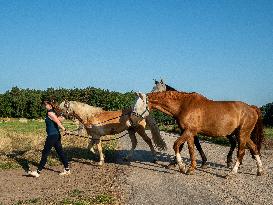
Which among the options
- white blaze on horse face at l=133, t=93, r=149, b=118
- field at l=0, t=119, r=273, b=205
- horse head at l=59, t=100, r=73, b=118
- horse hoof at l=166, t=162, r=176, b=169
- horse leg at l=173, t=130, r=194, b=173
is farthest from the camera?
horse head at l=59, t=100, r=73, b=118

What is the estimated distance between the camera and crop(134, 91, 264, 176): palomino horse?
484 inches

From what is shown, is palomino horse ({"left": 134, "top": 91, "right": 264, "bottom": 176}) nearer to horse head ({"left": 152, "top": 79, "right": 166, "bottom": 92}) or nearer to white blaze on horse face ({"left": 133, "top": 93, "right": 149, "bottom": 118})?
white blaze on horse face ({"left": 133, "top": 93, "right": 149, "bottom": 118})

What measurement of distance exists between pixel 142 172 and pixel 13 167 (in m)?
4.62

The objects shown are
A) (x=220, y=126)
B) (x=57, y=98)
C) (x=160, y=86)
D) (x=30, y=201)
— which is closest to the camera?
(x=30, y=201)

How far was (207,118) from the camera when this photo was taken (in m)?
12.4

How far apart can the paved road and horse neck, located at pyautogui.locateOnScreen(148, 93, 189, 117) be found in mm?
1881

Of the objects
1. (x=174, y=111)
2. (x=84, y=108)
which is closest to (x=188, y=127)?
(x=174, y=111)

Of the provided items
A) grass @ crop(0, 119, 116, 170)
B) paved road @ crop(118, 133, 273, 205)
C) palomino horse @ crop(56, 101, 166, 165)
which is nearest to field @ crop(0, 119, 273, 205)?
grass @ crop(0, 119, 116, 170)

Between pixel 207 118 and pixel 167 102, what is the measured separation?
1298 mm

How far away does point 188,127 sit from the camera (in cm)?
1234

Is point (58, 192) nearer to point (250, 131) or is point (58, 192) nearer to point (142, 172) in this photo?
point (142, 172)

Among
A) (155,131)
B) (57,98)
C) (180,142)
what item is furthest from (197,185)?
(57,98)

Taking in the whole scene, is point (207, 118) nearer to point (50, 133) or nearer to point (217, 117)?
point (217, 117)

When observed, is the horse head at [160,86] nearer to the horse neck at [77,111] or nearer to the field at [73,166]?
the horse neck at [77,111]
